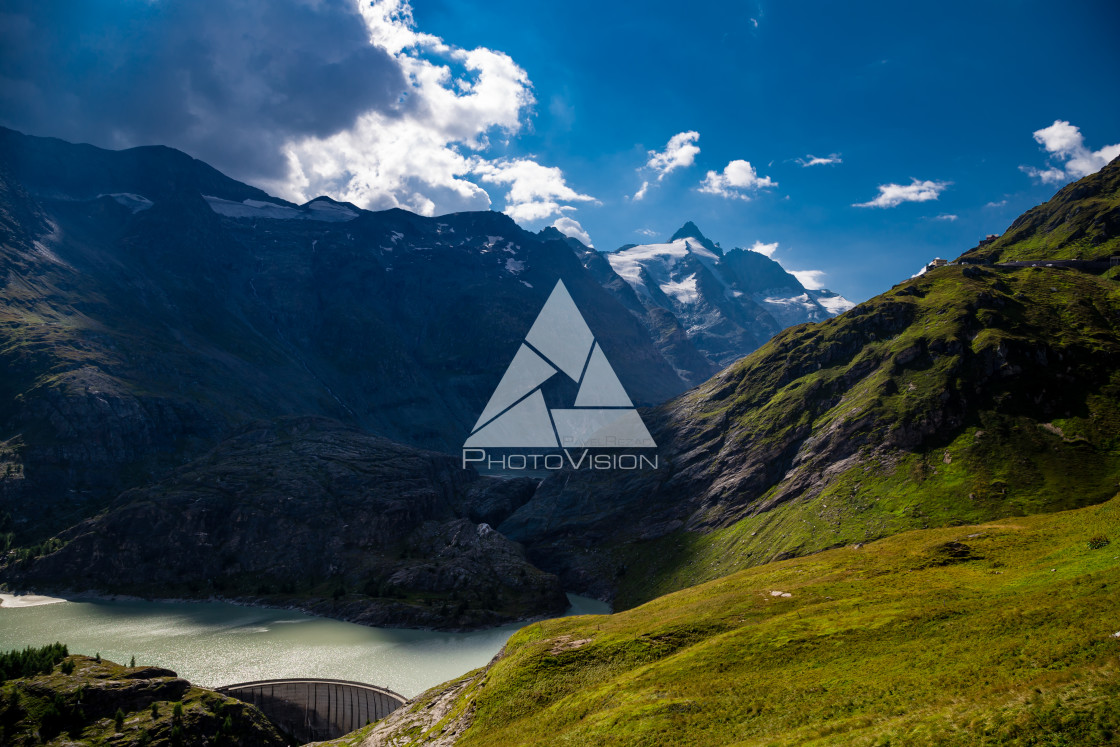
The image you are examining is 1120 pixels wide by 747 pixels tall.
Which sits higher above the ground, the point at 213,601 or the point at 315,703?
the point at 315,703

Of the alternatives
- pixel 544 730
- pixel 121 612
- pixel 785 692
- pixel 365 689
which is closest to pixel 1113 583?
pixel 785 692

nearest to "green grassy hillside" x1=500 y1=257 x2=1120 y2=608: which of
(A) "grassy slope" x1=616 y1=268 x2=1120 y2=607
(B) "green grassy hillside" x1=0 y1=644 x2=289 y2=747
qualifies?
(A) "grassy slope" x1=616 y1=268 x2=1120 y2=607

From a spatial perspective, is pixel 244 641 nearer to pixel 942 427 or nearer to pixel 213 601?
pixel 213 601

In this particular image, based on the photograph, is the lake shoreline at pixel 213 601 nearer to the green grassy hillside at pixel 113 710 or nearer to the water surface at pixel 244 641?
the water surface at pixel 244 641

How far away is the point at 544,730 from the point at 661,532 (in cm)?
12197

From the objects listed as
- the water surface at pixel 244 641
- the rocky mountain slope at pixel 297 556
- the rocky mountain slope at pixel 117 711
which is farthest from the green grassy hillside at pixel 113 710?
the rocky mountain slope at pixel 297 556

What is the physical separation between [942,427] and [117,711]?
14075 centimetres

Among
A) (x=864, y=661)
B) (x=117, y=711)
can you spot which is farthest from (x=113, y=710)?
(x=864, y=661)

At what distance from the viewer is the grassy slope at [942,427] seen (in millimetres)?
100812

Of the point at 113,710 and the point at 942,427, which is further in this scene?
the point at 942,427

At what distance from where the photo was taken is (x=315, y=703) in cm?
7881

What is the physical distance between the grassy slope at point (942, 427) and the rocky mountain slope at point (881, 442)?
384mm

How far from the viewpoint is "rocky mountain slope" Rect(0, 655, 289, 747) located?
53875 millimetres

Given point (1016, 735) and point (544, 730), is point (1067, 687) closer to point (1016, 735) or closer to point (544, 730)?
point (1016, 735)
